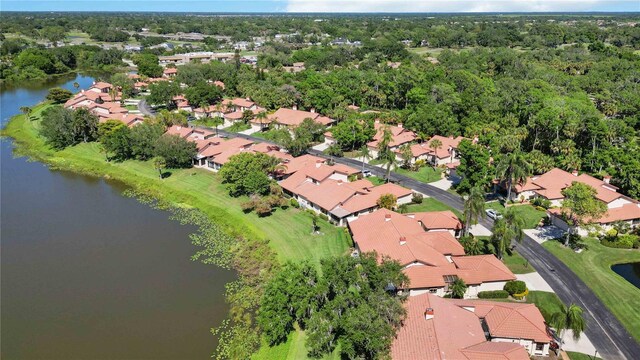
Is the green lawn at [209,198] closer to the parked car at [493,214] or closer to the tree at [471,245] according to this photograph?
the tree at [471,245]

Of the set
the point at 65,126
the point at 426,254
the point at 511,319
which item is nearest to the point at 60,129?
the point at 65,126

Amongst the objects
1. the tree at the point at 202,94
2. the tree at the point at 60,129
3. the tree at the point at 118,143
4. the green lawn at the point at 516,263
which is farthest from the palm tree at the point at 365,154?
the tree at the point at 60,129

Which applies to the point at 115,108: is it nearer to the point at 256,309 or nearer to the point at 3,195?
the point at 3,195

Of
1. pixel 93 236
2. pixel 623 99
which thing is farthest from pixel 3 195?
pixel 623 99

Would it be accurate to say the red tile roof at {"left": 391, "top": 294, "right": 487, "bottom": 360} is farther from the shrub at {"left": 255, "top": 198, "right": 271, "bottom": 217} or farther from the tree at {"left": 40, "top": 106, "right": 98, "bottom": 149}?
the tree at {"left": 40, "top": 106, "right": 98, "bottom": 149}

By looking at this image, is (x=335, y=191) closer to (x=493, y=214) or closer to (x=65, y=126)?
(x=493, y=214)

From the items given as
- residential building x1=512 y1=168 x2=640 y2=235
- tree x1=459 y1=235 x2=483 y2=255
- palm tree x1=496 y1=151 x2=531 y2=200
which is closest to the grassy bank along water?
tree x1=459 y1=235 x2=483 y2=255
